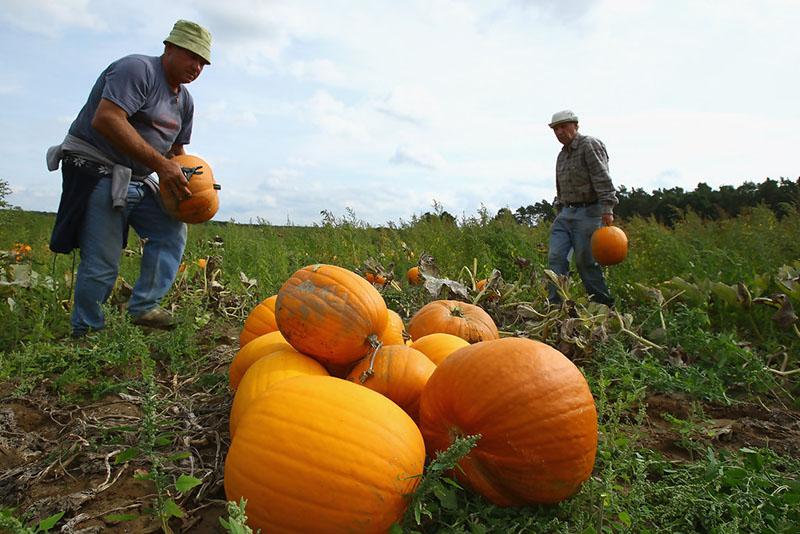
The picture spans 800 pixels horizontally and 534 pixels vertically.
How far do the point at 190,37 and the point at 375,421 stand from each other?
10.5ft

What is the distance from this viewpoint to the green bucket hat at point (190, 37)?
11.5 ft

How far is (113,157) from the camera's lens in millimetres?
3559

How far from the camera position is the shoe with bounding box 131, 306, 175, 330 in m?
3.75

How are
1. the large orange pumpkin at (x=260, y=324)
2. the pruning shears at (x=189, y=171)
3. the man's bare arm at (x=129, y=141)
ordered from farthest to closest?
the pruning shears at (x=189, y=171) < the man's bare arm at (x=129, y=141) < the large orange pumpkin at (x=260, y=324)

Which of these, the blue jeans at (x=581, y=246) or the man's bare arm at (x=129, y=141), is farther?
the blue jeans at (x=581, y=246)

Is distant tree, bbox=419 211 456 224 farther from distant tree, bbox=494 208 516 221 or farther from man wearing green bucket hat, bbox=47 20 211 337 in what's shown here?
man wearing green bucket hat, bbox=47 20 211 337

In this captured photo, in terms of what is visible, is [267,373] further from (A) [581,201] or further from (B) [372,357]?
(A) [581,201]

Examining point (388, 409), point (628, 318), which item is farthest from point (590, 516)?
point (628, 318)

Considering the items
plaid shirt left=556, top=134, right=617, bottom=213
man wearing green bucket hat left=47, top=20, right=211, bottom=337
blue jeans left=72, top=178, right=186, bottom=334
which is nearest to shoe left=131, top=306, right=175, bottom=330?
blue jeans left=72, top=178, right=186, bottom=334

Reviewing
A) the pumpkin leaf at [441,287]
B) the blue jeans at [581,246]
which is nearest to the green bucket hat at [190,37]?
the pumpkin leaf at [441,287]

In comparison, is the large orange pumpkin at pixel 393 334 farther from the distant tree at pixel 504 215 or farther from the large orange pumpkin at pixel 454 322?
the distant tree at pixel 504 215

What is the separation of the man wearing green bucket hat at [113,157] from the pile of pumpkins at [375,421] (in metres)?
2.08

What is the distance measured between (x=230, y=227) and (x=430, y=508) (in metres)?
7.74

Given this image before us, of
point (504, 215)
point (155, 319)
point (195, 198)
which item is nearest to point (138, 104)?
point (195, 198)
